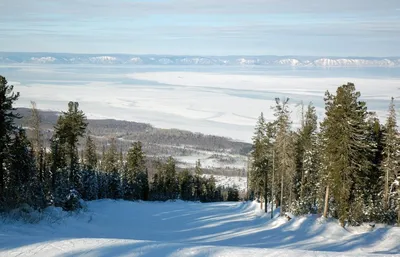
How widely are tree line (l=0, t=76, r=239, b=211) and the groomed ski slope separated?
1.91 m

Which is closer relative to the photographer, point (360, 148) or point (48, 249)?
point (48, 249)

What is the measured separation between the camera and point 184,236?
23984 mm

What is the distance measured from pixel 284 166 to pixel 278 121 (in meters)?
3.86

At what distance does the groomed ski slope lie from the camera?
11742 millimetres

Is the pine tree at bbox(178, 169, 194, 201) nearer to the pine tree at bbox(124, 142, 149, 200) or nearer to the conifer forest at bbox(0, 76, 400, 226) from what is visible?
the pine tree at bbox(124, 142, 149, 200)

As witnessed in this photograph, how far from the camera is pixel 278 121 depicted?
33.6 metres

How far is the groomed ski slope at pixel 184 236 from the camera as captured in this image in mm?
11742

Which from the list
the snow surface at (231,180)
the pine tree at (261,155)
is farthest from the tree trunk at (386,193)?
the snow surface at (231,180)

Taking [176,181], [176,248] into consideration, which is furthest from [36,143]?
[176,181]

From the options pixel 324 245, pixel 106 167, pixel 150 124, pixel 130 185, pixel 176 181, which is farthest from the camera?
pixel 150 124

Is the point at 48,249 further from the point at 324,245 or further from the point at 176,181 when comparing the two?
the point at 176,181

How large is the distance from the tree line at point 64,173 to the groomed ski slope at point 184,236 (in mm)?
1911

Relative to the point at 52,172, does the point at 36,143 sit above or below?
above

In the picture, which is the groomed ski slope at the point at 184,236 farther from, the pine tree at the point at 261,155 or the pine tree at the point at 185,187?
the pine tree at the point at 185,187
